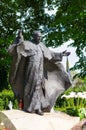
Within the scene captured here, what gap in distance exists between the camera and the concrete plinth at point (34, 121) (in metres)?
9.97

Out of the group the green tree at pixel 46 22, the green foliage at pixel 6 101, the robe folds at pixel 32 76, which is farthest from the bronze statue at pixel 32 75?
the green tree at pixel 46 22

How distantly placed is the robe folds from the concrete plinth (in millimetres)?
402

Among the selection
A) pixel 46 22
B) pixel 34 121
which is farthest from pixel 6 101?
pixel 34 121

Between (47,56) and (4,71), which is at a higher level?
(4,71)

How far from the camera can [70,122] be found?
36.1 ft

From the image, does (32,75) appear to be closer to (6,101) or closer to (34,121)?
(34,121)

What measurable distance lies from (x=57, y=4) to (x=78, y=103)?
24.3 ft

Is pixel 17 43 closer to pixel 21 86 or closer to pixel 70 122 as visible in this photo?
pixel 21 86

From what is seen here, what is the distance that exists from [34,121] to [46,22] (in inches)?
787

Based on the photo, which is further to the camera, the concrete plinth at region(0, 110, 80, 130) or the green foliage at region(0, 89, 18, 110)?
the green foliage at region(0, 89, 18, 110)

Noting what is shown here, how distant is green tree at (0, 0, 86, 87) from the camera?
22.2 metres

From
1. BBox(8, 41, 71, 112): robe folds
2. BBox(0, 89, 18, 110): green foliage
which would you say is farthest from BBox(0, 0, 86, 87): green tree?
BBox(8, 41, 71, 112): robe folds

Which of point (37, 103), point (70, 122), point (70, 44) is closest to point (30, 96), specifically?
point (37, 103)

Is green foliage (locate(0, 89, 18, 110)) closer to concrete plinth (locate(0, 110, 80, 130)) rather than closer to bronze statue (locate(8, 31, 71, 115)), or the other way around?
bronze statue (locate(8, 31, 71, 115))
